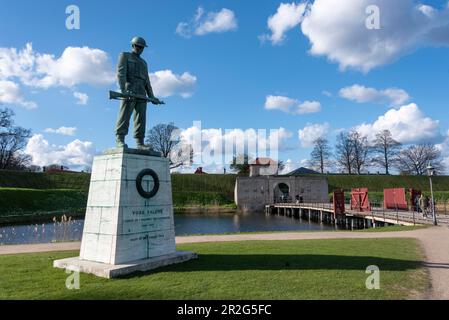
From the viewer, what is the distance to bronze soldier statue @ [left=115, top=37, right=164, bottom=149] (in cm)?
975

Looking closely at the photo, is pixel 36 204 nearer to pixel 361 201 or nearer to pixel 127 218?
pixel 361 201

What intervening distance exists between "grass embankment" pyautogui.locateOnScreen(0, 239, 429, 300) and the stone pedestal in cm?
60

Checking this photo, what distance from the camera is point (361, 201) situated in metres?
36.0

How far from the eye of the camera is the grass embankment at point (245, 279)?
6371 millimetres

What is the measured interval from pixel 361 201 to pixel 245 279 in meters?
31.6

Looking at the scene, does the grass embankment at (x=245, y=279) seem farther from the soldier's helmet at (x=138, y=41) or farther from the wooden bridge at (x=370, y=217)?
the wooden bridge at (x=370, y=217)

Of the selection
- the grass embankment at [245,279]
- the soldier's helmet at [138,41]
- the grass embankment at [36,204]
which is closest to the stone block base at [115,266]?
the grass embankment at [245,279]

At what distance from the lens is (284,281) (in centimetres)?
720

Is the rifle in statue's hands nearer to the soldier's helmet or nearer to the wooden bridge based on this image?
the soldier's helmet

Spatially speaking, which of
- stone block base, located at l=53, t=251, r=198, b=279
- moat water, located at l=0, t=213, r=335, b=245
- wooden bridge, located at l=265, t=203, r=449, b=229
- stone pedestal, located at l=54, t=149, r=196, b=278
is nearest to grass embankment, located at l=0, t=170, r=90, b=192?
moat water, located at l=0, t=213, r=335, b=245
